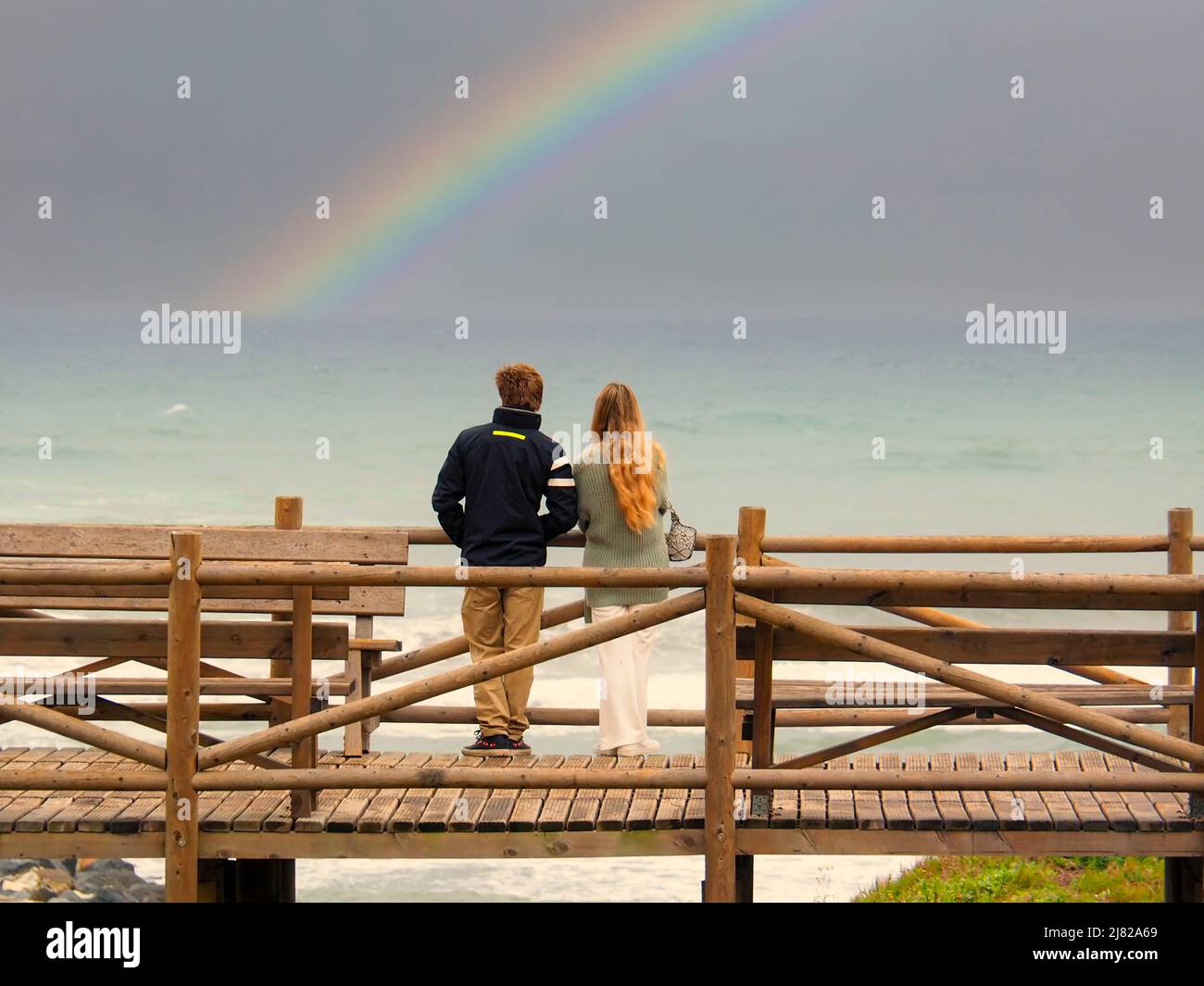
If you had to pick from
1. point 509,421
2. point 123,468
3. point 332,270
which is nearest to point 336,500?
point 123,468

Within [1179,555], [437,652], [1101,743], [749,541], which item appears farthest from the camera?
[1179,555]

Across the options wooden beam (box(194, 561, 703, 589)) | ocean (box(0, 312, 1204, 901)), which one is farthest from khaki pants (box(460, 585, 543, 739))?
ocean (box(0, 312, 1204, 901))

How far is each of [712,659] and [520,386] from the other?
1846mm

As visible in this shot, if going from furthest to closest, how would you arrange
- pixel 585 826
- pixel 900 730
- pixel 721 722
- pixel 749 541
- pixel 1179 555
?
pixel 1179 555
pixel 749 541
pixel 900 730
pixel 585 826
pixel 721 722

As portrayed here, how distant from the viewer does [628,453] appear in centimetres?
697

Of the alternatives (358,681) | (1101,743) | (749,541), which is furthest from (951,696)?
(358,681)

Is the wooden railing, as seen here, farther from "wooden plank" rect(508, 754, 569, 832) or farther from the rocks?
the rocks

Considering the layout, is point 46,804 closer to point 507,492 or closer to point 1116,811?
point 507,492

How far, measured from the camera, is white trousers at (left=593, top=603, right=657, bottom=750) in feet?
23.3

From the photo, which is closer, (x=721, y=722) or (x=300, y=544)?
(x=721, y=722)

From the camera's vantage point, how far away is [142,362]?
7169cm

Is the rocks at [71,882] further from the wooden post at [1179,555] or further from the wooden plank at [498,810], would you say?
the wooden post at [1179,555]

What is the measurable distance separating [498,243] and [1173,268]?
31663mm

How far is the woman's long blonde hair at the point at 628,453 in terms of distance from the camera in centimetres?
695
